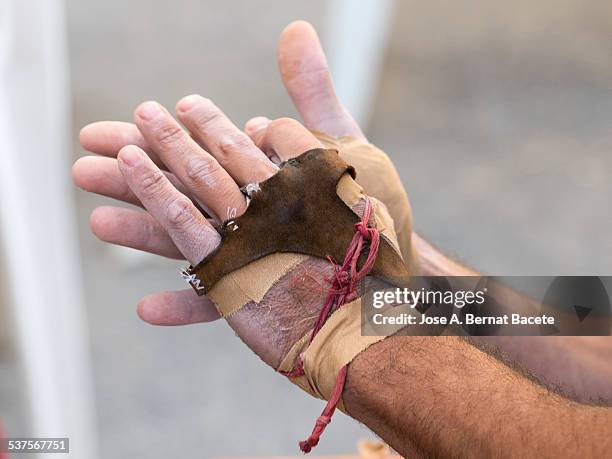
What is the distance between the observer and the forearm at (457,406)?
29.2 inches

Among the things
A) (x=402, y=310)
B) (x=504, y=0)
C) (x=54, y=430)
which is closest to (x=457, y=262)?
(x=402, y=310)

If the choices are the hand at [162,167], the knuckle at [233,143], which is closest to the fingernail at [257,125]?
the hand at [162,167]

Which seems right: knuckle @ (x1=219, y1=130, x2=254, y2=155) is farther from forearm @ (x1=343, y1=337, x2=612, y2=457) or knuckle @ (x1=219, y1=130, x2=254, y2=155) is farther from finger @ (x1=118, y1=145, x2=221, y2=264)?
forearm @ (x1=343, y1=337, x2=612, y2=457)

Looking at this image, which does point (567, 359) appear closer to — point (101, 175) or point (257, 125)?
point (257, 125)

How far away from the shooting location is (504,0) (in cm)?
423

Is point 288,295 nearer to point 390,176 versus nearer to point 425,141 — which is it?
point 390,176

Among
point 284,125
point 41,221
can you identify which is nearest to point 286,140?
point 284,125

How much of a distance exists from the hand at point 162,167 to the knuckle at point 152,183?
89 mm

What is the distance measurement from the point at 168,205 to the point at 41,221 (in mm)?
669

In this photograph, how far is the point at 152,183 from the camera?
0.89 metres

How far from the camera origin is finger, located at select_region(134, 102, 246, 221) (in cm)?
93

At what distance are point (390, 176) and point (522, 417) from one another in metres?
0.44

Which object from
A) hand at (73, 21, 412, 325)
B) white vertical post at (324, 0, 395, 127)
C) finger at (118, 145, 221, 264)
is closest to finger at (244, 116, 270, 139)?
hand at (73, 21, 412, 325)

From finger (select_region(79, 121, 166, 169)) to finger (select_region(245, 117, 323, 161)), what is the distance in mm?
151
